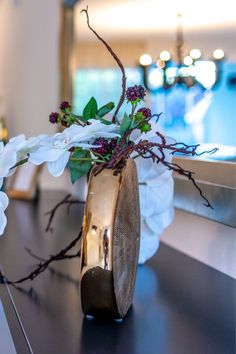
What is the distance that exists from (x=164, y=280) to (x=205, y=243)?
161mm

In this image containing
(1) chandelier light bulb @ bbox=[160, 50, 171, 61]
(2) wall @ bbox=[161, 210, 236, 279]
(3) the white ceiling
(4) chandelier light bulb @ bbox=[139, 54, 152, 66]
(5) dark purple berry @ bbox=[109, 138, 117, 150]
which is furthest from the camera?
(4) chandelier light bulb @ bbox=[139, 54, 152, 66]

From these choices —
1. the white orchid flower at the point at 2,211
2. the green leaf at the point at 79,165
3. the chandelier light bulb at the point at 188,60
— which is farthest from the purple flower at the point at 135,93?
the chandelier light bulb at the point at 188,60

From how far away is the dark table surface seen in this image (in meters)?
0.66

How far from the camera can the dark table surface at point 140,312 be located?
0.66 meters

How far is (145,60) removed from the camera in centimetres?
159

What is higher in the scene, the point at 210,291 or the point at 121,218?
the point at 121,218

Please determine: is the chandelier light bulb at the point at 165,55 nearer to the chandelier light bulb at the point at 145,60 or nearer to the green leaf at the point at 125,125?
the chandelier light bulb at the point at 145,60

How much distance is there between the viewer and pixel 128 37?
1732 millimetres

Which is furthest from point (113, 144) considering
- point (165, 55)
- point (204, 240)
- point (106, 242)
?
point (165, 55)

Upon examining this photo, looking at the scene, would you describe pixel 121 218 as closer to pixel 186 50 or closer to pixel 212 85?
pixel 212 85

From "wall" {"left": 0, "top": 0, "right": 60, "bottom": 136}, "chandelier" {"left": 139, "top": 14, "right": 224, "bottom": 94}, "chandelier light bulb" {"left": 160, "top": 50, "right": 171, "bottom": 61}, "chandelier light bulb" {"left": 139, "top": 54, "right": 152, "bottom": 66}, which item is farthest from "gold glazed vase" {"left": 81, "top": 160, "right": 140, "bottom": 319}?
"wall" {"left": 0, "top": 0, "right": 60, "bottom": 136}

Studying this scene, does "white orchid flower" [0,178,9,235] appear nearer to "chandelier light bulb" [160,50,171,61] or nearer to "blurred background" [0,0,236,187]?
"blurred background" [0,0,236,187]

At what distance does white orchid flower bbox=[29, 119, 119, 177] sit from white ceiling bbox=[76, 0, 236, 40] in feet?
1.53

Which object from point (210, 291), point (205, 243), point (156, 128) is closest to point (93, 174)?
point (156, 128)
